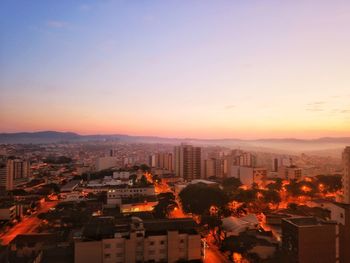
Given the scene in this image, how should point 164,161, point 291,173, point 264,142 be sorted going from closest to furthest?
point 291,173
point 164,161
point 264,142

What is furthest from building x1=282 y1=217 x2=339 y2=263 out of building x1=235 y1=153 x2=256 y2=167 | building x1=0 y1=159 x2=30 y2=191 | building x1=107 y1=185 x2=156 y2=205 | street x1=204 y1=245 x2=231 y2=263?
building x1=235 y1=153 x2=256 y2=167

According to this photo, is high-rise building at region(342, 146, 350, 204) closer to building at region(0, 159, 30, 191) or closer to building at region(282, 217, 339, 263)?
building at region(282, 217, 339, 263)

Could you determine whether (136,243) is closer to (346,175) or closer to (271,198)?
(346,175)

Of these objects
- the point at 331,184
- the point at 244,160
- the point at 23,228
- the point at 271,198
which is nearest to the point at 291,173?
the point at 331,184

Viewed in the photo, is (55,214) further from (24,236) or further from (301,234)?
(301,234)

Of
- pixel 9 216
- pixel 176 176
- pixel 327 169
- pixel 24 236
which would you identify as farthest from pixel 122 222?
pixel 327 169

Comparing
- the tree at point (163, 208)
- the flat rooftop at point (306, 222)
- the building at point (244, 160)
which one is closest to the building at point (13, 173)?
the tree at point (163, 208)
